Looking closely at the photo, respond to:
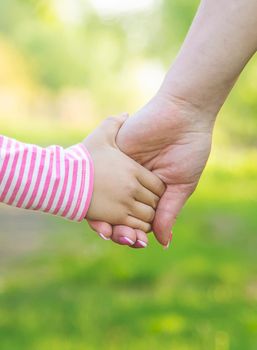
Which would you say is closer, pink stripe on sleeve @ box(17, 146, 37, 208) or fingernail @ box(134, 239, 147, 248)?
pink stripe on sleeve @ box(17, 146, 37, 208)

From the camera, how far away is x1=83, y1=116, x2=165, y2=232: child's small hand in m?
1.67

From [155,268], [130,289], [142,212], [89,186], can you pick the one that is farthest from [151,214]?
[155,268]

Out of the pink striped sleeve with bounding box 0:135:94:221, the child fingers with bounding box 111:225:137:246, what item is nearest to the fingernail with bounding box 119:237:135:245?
the child fingers with bounding box 111:225:137:246

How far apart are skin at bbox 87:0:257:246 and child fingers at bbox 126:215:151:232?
0.04 feet

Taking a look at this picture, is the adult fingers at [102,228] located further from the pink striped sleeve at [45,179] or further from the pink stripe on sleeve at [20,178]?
the pink stripe on sleeve at [20,178]

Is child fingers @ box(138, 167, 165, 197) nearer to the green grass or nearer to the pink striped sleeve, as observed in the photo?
the pink striped sleeve

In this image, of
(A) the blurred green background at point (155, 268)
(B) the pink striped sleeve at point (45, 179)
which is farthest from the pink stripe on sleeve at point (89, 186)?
(A) the blurred green background at point (155, 268)

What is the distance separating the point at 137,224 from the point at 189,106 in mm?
253

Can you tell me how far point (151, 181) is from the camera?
173 centimetres

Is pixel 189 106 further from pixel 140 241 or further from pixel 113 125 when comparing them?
pixel 140 241

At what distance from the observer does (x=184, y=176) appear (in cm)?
172

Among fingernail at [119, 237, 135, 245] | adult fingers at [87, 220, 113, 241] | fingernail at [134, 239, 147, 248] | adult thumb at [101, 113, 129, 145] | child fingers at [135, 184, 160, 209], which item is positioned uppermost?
adult thumb at [101, 113, 129, 145]

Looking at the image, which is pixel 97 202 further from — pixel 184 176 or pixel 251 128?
pixel 251 128

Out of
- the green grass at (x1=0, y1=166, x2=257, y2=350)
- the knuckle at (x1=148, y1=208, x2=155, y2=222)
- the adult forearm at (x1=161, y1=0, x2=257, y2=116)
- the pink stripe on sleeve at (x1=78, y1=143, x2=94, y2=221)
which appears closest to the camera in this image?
the adult forearm at (x1=161, y1=0, x2=257, y2=116)
